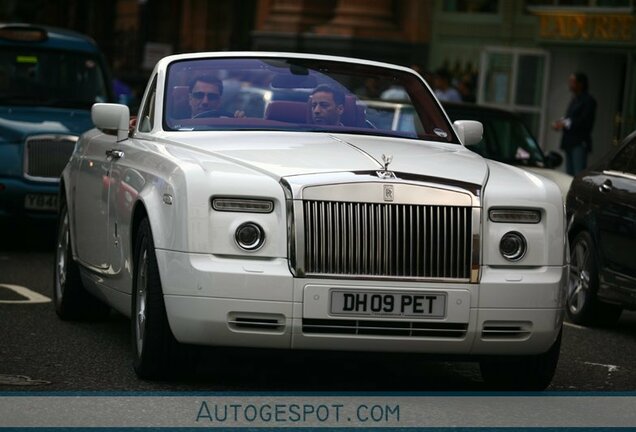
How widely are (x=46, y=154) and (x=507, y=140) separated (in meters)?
4.66

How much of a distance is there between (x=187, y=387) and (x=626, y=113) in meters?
21.1

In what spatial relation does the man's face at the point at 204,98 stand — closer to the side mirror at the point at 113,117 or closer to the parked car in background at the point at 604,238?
the side mirror at the point at 113,117

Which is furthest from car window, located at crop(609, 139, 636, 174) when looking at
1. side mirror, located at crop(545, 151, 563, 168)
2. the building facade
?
the building facade

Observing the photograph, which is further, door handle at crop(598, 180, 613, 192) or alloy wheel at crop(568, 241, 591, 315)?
alloy wheel at crop(568, 241, 591, 315)

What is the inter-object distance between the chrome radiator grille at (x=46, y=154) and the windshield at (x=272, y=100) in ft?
21.0

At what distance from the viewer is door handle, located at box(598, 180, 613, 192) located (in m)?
11.8

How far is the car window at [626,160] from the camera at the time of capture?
11837 millimetres

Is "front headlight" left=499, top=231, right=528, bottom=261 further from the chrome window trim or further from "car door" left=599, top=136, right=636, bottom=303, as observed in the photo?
the chrome window trim

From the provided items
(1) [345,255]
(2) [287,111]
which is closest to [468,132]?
(2) [287,111]

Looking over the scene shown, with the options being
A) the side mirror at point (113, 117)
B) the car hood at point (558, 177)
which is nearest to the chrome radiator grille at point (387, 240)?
the side mirror at point (113, 117)

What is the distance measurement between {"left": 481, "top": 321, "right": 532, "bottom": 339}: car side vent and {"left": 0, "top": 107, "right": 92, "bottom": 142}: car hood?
862 centimetres

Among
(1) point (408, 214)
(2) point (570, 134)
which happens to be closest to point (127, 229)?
(1) point (408, 214)

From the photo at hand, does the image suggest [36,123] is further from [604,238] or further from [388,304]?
[388,304]

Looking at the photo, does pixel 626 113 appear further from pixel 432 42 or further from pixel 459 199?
pixel 459 199
